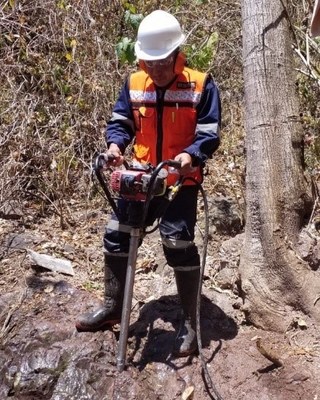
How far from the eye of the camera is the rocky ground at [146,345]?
319 cm

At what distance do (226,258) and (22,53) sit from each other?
3.43 m

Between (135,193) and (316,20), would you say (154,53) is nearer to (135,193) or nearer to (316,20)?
(135,193)

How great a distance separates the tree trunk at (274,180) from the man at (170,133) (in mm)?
404

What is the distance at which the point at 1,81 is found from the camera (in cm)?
616

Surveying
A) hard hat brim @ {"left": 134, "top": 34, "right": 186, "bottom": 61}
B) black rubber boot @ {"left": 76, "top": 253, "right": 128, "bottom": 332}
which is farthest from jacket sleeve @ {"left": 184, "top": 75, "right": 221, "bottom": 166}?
black rubber boot @ {"left": 76, "top": 253, "right": 128, "bottom": 332}

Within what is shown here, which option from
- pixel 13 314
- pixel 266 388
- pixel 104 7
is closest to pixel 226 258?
pixel 266 388

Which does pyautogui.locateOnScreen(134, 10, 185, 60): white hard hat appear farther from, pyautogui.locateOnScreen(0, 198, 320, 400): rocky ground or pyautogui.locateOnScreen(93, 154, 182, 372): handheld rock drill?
pyautogui.locateOnScreen(0, 198, 320, 400): rocky ground

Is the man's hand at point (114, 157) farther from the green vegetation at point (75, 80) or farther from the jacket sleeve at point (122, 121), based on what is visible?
the green vegetation at point (75, 80)

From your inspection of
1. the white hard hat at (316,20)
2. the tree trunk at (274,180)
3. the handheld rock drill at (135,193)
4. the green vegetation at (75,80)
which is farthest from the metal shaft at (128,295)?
the green vegetation at (75,80)

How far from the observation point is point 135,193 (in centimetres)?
304

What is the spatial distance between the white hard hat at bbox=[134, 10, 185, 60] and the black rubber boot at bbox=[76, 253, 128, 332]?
1.12 metres

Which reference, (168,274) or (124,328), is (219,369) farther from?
(168,274)

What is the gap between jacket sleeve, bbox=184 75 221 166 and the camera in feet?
10.0

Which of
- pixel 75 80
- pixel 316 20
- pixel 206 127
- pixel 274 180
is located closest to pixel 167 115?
pixel 206 127
